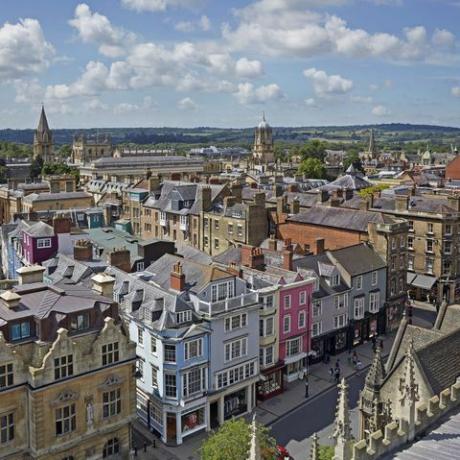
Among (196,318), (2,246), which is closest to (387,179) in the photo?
(2,246)

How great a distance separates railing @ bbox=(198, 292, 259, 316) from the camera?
36838 mm

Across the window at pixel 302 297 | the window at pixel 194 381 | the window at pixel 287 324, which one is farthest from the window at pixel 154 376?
the window at pixel 302 297

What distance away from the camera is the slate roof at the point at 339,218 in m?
60.0

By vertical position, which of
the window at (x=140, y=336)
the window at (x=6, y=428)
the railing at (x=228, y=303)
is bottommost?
the window at (x=6, y=428)

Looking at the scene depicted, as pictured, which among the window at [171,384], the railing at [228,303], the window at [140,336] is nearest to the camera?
the window at [171,384]

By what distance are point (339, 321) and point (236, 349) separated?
1448 cm

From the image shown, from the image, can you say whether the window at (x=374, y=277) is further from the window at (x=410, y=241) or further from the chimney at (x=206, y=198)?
the chimney at (x=206, y=198)

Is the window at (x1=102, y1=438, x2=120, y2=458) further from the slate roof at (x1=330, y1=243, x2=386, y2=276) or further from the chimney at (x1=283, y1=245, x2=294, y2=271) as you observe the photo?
the slate roof at (x1=330, y1=243, x2=386, y2=276)

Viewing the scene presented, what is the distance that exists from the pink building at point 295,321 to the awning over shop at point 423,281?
75.3 feet

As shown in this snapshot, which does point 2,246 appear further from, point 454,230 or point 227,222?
point 454,230

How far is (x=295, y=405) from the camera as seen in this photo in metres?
40.9

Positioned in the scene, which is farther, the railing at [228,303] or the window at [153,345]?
the railing at [228,303]

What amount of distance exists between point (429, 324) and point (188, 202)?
31.6 m

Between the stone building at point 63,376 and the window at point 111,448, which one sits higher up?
the stone building at point 63,376
